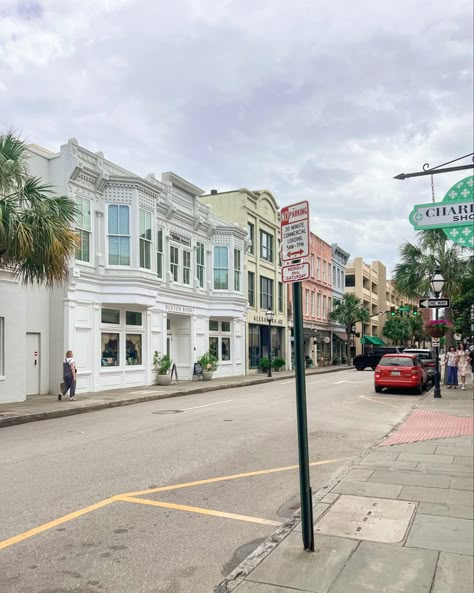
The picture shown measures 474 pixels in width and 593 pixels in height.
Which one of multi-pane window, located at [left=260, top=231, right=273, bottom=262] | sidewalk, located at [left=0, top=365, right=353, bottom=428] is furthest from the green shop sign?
multi-pane window, located at [left=260, top=231, right=273, bottom=262]

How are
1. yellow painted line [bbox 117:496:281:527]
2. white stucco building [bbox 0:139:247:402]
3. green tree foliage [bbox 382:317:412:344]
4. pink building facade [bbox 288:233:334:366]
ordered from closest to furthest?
yellow painted line [bbox 117:496:281:527] → white stucco building [bbox 0:139:247:402] → pink building facade [bbox 288:233:334:366] → green tree foliage [bbox 382:317:412:344]

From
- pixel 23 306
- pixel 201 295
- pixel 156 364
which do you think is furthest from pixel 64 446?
pixel 201 295

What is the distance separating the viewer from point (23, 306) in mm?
17484

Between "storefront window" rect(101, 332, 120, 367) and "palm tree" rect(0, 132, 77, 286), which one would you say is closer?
"palm tree" rect(0, 132, 77, 286)

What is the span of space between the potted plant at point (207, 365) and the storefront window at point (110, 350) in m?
6.02

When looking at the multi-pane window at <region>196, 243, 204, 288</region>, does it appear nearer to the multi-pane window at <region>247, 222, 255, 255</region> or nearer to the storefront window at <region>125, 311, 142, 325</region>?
the storefront window at <region>125, 311, 142, 325</region>

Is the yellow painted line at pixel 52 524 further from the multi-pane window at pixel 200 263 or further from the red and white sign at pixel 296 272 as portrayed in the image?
the multi-pane window at pixel 200 263

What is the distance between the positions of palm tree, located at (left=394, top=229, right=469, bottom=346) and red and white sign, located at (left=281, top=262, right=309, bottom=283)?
21.4 metres

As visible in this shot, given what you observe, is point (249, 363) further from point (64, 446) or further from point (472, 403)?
point (64, 446)

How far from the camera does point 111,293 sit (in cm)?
2145

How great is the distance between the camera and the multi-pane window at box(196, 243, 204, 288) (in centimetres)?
2856

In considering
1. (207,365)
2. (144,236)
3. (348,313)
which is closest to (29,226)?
(144,236)

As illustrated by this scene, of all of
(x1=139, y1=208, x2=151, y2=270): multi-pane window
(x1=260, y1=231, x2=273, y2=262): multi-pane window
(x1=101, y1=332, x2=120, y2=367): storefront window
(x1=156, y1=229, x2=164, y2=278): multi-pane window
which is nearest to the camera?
(x1=101, y1=332, x2=120, y2=367): storefront window

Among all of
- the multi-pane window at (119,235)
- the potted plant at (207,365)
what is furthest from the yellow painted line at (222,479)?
the potted plant at (207,365)
